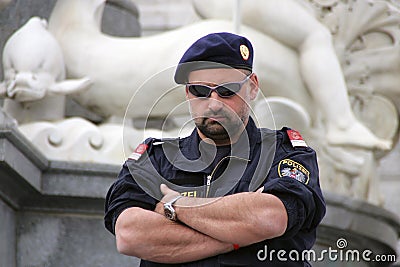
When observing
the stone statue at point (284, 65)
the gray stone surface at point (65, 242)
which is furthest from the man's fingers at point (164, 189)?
the stone statue at point (284, 65)

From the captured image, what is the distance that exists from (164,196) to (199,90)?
0.30 metres

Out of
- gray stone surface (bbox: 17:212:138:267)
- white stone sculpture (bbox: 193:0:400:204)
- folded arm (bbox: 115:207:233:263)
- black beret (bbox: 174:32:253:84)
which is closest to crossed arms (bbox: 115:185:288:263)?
folded arm (bbox: 115:207:233:263)

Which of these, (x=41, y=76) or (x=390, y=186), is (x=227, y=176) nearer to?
(x=41, y=76)

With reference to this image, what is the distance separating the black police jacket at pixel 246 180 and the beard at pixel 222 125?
0.05 m

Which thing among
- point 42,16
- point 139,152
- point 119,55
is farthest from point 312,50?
point 139,152

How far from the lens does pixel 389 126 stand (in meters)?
7.74

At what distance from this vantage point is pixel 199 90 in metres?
3.88

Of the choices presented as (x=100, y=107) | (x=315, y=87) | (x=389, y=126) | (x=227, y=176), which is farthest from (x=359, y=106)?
(x=227, y=176)

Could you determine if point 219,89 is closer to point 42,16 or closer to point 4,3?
point 4,3

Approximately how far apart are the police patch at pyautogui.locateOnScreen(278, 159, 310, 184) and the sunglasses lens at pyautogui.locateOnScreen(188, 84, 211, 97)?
11.3 inches

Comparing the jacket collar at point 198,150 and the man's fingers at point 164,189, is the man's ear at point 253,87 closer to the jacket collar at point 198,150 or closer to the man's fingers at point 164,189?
the jacket collar at point 198,150

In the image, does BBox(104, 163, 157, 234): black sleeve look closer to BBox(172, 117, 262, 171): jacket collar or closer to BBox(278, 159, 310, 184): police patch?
BBox(172, 117, 262, 171): jacket collar

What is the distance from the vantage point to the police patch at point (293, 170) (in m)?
3.89

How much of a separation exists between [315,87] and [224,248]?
3329 mm
